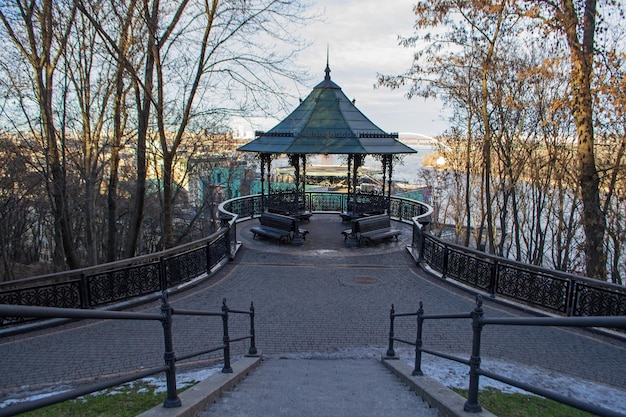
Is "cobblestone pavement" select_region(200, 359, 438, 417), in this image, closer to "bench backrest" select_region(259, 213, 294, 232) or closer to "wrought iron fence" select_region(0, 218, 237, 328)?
"wrought iron fence" select_region(0, 218, 237, 328)

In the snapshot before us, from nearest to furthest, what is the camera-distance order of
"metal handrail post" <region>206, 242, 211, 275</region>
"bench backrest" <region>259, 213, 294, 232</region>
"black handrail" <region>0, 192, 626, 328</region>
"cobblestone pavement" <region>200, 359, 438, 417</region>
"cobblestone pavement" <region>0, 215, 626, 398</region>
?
"cobblestone pavement" <region>200, 359, 438, 417</region> → "cobblestone pavement" <region>0, 215, 626, 398</region> → "black handrail" <region>0, 192, 626, 328</region> → "metal handrail post" <region>206, 242, 211, 275</region> → "bench backrest" <region>259, 213, 294, 232</region>

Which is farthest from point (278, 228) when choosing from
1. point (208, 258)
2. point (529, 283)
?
point (529, 283)

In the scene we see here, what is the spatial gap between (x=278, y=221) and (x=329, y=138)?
11.6 feet

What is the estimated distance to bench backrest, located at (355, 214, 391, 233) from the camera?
13797 millimetres

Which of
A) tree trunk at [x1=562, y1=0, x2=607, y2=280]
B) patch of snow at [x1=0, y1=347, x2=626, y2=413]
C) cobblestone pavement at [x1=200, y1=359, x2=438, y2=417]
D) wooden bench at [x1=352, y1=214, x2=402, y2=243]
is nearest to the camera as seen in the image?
cobblestone pavement at [x1=200, y1=359, x2=438, y2=417]

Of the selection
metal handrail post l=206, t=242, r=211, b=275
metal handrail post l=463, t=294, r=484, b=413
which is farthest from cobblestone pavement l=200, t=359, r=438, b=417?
metal handrail post l=206, t=242, r=211, b=275

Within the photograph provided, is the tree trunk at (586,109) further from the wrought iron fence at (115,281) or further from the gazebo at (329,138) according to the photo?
the wrought iron fence at (115,281)

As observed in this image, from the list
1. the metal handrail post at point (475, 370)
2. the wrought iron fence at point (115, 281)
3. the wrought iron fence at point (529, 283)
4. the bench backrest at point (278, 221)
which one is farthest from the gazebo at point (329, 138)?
the metal handrail post at point (475, 370)

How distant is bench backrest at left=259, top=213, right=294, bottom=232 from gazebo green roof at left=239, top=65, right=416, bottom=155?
2364mm

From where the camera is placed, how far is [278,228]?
1449 centimetres

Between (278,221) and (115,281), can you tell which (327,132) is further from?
(115,281)

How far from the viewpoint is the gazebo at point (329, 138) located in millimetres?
A: 13914

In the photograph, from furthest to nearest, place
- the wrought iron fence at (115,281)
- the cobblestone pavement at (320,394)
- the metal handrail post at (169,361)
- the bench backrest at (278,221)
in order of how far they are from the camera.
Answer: the bench backrest at (278,221)
the wrought iron fence at (115,281)
the cobblestone pavement at (320,394)
the metal handrail post at (169,361)

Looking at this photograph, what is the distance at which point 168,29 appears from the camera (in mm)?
12523
